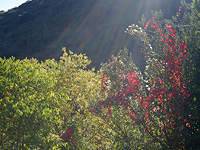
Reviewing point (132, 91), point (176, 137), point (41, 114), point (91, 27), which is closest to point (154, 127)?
point (176, 137)

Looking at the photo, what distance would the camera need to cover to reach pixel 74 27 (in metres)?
79.4

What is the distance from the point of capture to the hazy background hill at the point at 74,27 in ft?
226

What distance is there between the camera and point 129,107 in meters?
8.28

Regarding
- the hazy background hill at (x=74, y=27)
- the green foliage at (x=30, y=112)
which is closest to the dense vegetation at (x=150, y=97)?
the green foliage at (x=30, y=112)

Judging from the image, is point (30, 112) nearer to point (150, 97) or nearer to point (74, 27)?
point (150, 97)

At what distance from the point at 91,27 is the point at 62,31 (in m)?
10.5

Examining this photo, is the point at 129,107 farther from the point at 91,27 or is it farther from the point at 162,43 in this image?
the point at 91,27

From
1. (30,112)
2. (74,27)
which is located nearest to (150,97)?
(30,112)

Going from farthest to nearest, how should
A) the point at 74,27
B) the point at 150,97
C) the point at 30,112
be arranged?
the point at 74,27, the point at 30,112, the point at 150,97

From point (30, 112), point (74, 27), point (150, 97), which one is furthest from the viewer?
point (74, 27)

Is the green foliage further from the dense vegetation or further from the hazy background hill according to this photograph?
the hazy background hill

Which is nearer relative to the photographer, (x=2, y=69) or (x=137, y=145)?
(x=137, y=145)

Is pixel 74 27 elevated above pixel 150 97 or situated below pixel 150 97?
above

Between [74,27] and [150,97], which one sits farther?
[74,27]
